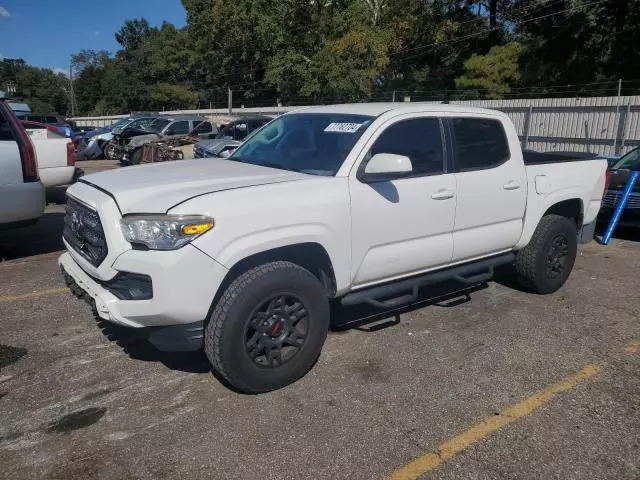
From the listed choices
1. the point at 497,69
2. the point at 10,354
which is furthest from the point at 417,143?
the point at 497,69

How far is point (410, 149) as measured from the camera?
171 inches

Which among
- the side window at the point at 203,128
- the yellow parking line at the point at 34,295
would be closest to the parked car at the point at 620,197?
the yellow parking line at the point at 34,295

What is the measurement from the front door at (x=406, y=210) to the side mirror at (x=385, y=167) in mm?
47

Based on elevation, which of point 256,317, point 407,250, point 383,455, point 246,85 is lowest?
point 383,455

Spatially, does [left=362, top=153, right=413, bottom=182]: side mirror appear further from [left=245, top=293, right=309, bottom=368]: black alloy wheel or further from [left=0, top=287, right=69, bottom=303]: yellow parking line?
[left=0, top=287, right=69, bottom=303]: yellow parking line

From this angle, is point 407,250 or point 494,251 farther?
point 494,251

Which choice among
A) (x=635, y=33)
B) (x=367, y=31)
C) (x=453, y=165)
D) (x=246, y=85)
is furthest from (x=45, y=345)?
(x=246, y=85)

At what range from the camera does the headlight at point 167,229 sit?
3.14 m

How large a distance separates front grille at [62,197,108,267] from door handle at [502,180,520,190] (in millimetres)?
3356

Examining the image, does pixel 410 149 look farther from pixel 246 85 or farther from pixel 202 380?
pixel 246 85

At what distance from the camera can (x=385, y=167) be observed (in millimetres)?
3809

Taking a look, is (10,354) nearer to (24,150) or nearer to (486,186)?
(24,150)

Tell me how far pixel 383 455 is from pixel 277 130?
290cm

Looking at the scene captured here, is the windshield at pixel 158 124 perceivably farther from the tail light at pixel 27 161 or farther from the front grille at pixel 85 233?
the front grille at pixel 85 233
